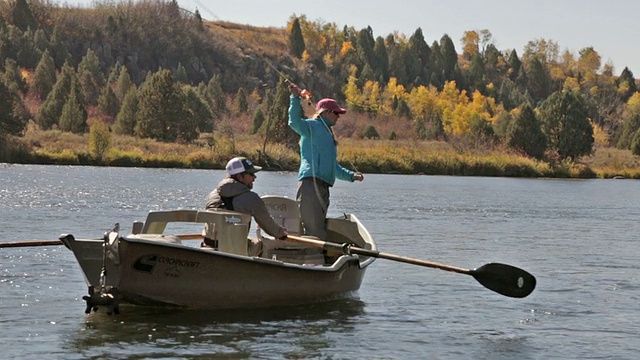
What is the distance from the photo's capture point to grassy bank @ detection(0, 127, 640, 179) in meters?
72.6

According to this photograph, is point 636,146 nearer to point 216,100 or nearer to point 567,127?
point 567,127

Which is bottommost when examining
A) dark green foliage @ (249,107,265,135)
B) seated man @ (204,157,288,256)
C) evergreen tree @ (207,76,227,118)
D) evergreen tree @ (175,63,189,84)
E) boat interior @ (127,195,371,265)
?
boat interior @ (127,195,371,265)

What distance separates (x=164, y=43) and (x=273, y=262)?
165 m

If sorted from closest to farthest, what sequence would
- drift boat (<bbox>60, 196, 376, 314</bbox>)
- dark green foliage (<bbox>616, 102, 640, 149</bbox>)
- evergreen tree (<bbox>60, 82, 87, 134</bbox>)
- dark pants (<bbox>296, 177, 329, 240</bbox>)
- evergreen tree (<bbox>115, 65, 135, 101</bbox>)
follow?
1. drift boat (<bbox>60, 196, 376, 314</bbox>)
2. dark pants (<bbox>296, 177, 329, 240</bbox>)
3. evergreen tree (<bbox>60, 82, 87, 134</bbox>)
4. evergreen tree (<bbox>115, 65, 135, 101</bbox>)
5. dark green foliage (<bbox>616, 102, 640, 149</bbox>)

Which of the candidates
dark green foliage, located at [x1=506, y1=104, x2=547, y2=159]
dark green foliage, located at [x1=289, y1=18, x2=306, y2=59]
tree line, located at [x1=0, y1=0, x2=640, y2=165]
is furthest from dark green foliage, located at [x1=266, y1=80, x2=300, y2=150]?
dark green foliage, located at [x1=289, y1=18, x2=306, y2=59]

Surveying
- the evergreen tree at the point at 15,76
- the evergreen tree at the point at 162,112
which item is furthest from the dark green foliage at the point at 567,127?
the evergreen tree at the point at 15,76

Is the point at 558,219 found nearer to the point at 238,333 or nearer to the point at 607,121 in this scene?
the point at 238,333

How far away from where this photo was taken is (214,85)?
13750cm

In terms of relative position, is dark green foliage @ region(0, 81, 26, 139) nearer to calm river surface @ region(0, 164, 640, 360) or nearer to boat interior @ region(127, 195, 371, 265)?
calm river surface @ region(0, 164, 640, 360)

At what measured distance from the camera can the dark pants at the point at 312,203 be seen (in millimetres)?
16734

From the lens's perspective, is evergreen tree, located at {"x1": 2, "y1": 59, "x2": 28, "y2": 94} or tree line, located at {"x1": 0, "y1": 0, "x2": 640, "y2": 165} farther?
evergreen tree, located at {"x1": 2, "y1": 59, "x2": 28, "y2": 94}

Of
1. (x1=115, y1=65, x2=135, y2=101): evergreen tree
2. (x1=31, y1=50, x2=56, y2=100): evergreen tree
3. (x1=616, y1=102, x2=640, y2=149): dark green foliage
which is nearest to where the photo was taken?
(x1=31, y1=50, x2=56, y2=100): evergreen tree

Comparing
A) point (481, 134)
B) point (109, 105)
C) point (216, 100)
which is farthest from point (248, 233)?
point (216, 100)

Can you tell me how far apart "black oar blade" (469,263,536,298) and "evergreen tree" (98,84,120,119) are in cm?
9599
